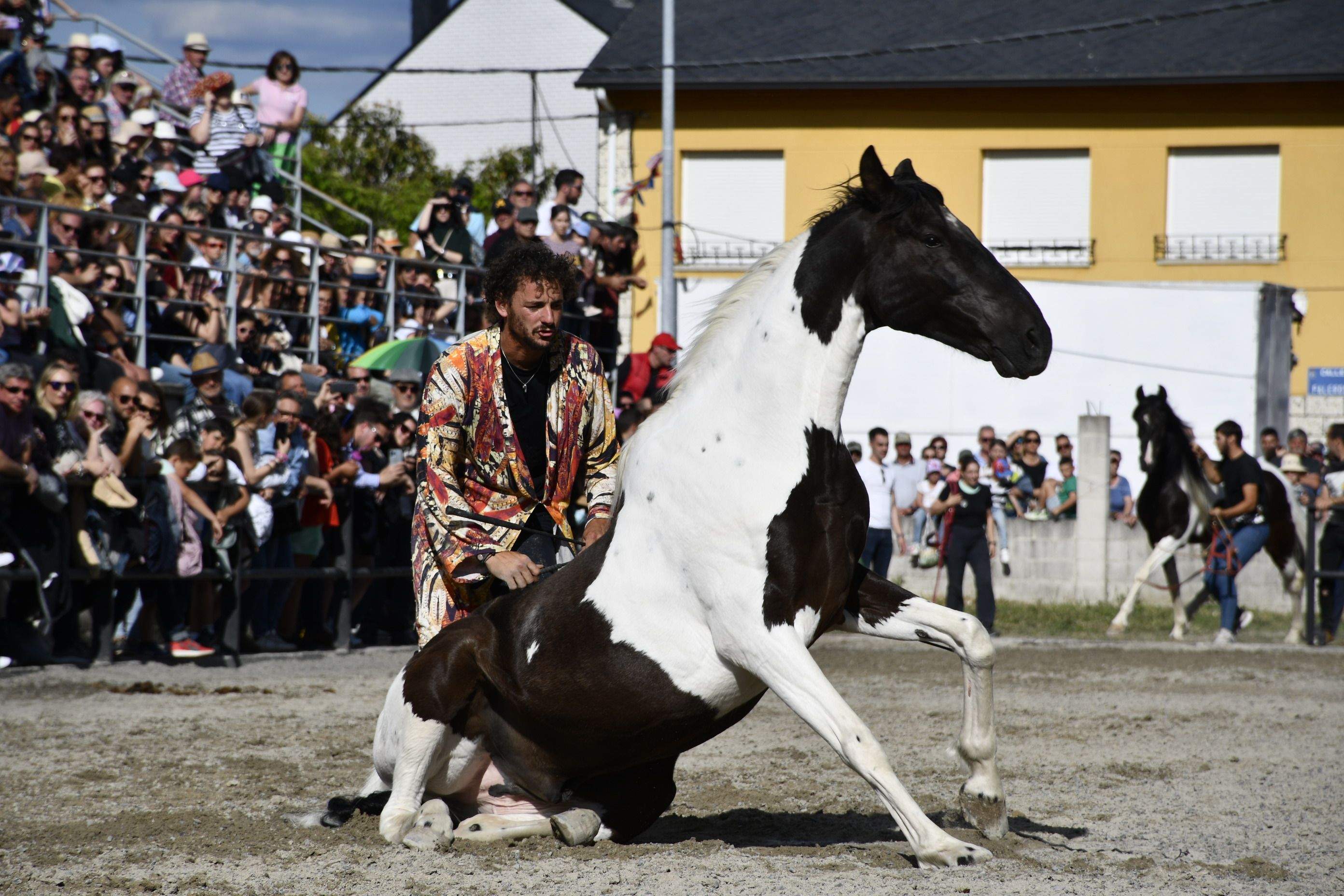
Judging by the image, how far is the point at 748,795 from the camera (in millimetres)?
6039

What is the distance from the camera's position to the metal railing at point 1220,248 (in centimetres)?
2730

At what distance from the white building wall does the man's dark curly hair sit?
1506 inches

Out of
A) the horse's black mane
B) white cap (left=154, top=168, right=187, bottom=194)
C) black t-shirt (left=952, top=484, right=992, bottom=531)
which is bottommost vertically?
black t-shirt (left=952, top=484, right=992, bottom=531)

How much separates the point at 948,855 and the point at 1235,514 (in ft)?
36.8

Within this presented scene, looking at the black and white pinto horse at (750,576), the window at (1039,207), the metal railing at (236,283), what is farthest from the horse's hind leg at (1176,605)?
the window at (1039,207)

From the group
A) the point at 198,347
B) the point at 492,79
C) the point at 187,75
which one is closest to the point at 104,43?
the point at 187,75

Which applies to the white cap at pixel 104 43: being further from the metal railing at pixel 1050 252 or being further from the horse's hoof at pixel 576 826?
the metal railing at pixel 1050 252

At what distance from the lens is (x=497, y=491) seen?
198 inches

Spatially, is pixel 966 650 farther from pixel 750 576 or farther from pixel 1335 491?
pixel 1335 491

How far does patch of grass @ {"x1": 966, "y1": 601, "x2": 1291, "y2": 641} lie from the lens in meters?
14.4

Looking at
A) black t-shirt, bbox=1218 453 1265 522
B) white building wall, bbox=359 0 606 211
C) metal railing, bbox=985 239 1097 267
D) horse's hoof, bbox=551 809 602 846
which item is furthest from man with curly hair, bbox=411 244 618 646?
white building wall, bbox=359 0 606 211

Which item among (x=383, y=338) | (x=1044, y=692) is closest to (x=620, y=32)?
(x=383, y=338)

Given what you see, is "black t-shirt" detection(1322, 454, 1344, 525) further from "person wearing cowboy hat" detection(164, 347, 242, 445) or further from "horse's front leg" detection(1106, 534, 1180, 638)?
"person wearing cowboy hat" detection(164, 347, 242, 445)

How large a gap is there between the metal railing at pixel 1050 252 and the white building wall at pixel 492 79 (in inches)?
711
